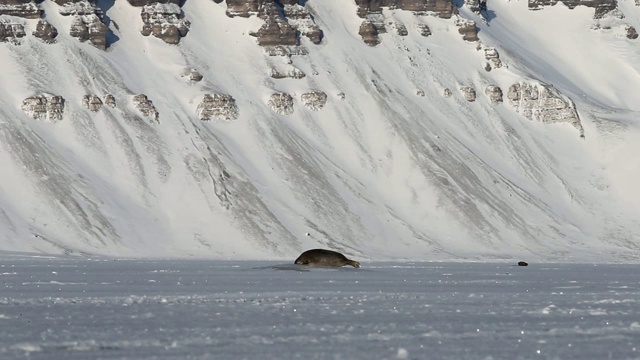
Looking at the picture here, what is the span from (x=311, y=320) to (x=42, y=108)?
465 feet

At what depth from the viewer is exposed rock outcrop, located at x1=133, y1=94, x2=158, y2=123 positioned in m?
192

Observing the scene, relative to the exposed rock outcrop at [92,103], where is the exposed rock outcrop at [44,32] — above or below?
above

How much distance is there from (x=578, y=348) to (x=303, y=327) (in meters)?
9.62

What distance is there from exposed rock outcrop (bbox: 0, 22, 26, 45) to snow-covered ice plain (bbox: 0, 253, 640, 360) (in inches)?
4953

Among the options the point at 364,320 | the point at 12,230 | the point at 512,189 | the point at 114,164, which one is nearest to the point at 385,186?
the point at 512,189

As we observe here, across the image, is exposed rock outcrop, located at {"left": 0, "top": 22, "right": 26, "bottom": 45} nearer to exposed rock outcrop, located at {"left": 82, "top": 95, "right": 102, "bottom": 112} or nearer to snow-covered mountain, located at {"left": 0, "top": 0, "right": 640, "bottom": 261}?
snow-covered mountain, located at {"left": 0, "top": 0, "right": 640, "bottom": 261}

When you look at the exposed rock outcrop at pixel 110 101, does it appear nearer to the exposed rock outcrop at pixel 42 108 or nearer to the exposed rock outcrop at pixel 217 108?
the exposed rock outcrop at pixel 42 108

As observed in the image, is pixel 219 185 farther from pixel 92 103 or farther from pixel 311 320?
pixel 311 320

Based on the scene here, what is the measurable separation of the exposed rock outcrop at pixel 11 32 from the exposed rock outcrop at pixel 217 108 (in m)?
26.5

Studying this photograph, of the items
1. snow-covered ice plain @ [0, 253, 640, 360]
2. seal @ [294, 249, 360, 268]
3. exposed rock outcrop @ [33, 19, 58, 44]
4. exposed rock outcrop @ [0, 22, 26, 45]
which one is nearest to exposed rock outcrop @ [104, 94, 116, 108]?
exposed rock outcrop @ [33, 19, 58, 44]

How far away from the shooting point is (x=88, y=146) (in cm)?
18338

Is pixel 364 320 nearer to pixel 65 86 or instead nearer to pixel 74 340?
pixel 74 340

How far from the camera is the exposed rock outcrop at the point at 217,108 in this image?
646 feet

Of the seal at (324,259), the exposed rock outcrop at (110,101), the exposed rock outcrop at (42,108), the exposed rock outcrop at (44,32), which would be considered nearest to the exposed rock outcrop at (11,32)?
the exposed rock outcrop at (44,32)
